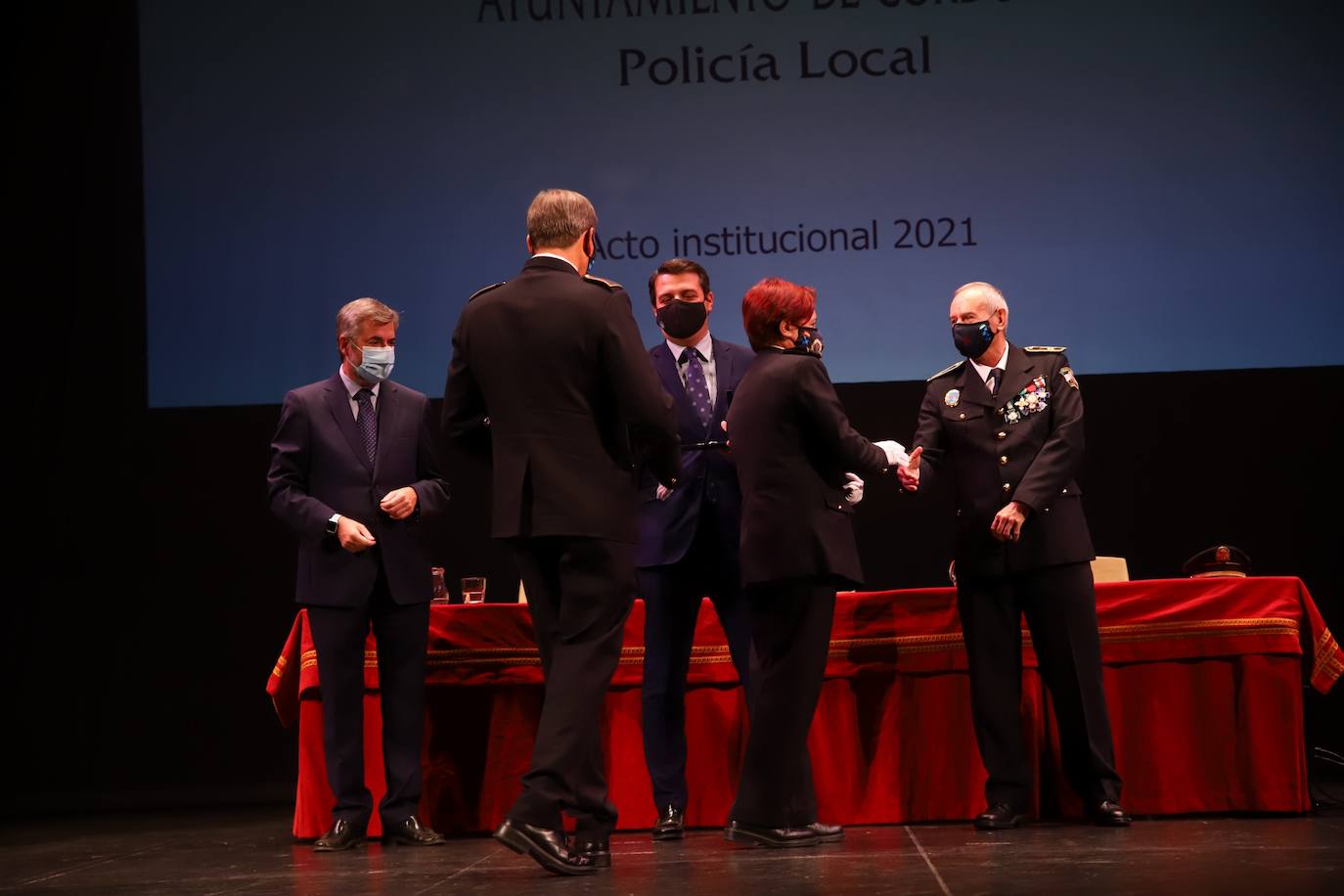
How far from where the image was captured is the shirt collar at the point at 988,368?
13.9 feet

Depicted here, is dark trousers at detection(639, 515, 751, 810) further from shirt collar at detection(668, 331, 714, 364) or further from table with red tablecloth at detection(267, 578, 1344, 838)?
shirt collar at detection(668, 331, 714, 364)

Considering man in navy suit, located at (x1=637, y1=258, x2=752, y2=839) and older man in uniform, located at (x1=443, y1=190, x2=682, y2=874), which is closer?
older man in uniform, located at (x1=443, y1=190, x2=682, y2=874)

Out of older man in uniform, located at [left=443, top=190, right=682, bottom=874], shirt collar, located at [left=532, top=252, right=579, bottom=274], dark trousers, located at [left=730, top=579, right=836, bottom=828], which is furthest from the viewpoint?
dark trousers, located at [left=730, top=579, right=836, bottom=828]

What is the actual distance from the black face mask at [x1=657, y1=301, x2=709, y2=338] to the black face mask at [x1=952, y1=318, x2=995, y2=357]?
765mm

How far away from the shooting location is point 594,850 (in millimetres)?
3305

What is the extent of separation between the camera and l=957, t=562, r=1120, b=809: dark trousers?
4.00m

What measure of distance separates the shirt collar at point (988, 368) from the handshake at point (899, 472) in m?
0.30

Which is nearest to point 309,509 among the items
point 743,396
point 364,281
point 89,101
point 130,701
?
point 743,396

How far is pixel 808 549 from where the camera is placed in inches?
141

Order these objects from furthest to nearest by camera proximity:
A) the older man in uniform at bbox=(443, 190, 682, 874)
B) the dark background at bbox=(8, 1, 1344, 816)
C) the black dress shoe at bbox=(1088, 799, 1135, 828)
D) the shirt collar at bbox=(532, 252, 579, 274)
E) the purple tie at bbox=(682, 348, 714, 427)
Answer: the dark background at bbox=(8, 1, 1344, 816), the purple tie at bbox=(682, 348, 714, 427), the black dress shoe at bbox=(1088, 799, 1135, 828), the shirt collar at bbox=(532, 252, 579, 274), the older man in uniform at bbox=(443, 190, 682, 874)

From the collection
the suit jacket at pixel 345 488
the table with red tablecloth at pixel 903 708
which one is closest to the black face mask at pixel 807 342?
the table with red tablecloth at pixel 903 708

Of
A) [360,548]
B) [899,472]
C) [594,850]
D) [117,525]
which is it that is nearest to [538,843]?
[594,850]

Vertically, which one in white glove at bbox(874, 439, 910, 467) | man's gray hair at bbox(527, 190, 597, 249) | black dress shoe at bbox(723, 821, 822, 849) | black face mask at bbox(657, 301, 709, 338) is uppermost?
man's gray hair at bbox(527, 190, 597, 249)

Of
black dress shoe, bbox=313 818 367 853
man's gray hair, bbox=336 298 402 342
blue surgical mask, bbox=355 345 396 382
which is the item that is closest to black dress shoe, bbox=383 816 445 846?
black dress shoe, bbox=313 818 367 853
